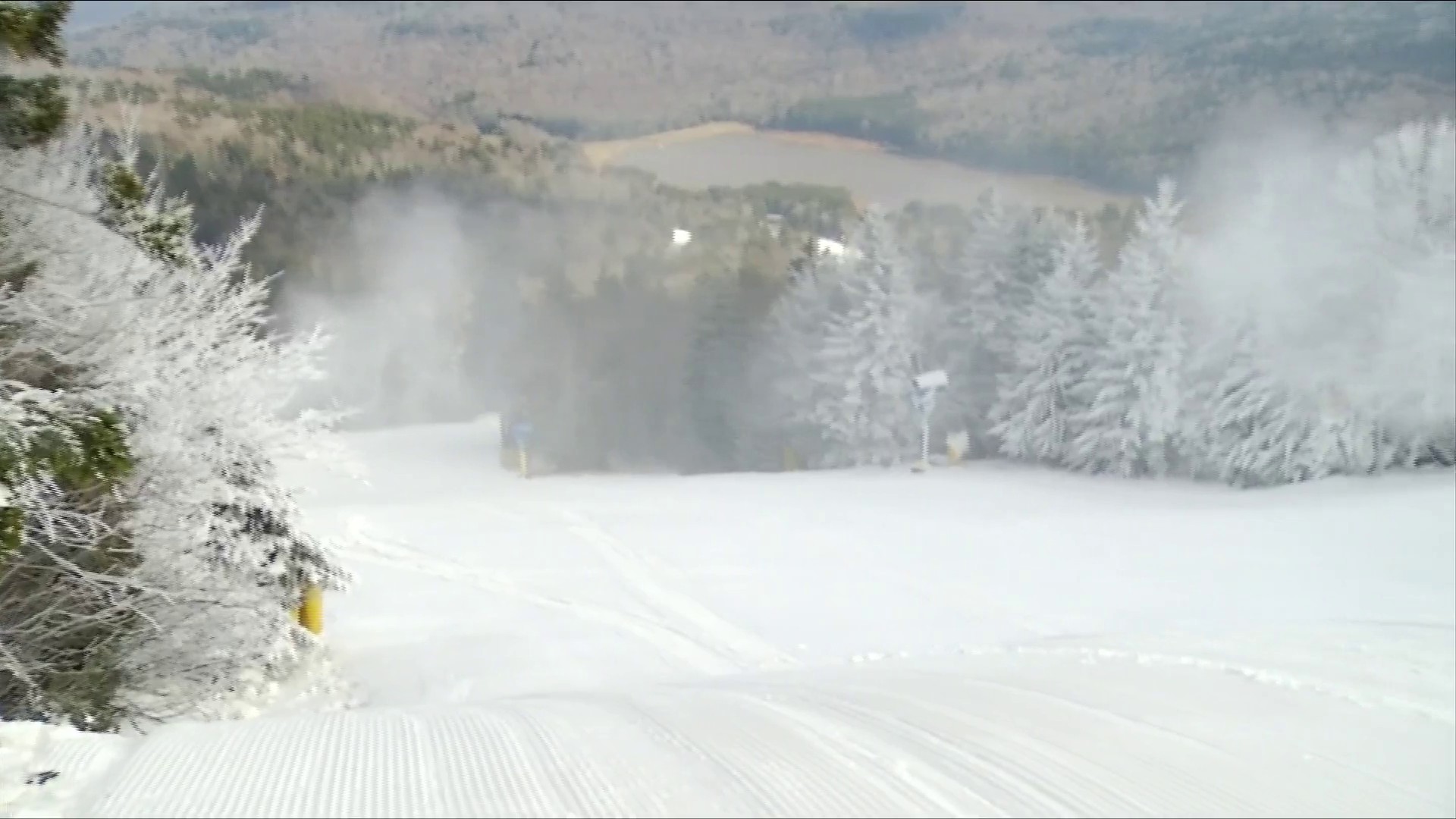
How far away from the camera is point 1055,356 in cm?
3247

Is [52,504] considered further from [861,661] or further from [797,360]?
[797,360]

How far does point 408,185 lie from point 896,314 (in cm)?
2478

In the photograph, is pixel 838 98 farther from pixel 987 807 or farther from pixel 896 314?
pixel 987 807

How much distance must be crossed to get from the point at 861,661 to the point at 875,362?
25.9 metres

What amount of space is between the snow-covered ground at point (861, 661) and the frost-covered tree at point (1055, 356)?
227 centimetres

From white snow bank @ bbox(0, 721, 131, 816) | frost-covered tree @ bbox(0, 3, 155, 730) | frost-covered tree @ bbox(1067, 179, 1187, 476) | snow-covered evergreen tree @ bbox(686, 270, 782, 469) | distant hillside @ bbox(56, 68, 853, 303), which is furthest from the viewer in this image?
snow-covered evergreen tree @ bbox(686, 270, 782, 469)

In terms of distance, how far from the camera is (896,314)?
3647 cm

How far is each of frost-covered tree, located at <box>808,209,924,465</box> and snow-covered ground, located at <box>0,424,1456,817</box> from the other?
451 centimetres

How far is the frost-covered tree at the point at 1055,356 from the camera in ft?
105

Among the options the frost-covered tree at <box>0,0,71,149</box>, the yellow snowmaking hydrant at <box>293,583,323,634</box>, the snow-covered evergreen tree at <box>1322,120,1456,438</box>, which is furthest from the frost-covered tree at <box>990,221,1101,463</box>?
the frost-covered tree at <box>0,0,71,149</box>

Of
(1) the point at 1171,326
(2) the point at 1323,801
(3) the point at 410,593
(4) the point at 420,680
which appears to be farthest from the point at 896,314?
(2) the point at 1323,801

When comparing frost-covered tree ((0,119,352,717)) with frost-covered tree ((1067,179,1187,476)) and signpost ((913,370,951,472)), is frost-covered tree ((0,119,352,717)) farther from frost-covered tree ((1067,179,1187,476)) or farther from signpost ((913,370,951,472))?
frost-covered tree ((1067,179,1187,476))

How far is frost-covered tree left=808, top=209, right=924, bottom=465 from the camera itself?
1433 inches

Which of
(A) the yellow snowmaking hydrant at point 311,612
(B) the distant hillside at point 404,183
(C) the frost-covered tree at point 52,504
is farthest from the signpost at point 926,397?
(C) the frost-covered tree at point 52,504
